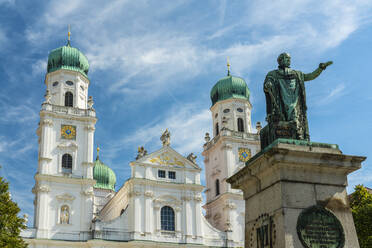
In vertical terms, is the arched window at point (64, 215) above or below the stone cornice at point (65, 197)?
below

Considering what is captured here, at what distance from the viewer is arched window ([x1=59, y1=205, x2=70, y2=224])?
125ft

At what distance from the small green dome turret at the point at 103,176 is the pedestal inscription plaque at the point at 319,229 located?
50.5m

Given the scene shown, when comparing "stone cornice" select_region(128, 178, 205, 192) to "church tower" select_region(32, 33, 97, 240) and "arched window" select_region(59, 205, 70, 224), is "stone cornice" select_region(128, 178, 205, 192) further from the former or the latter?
"arched window" select_region(59, 205, 70, 224)

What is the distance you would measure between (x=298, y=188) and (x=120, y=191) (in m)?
37.8

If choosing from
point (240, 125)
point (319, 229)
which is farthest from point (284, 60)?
point (240, 125)

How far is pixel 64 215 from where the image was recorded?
38.5 m

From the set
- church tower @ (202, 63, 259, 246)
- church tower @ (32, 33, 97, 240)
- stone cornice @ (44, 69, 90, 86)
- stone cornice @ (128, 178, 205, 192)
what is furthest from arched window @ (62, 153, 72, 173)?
church tower @ (202, 63, 259, 246)

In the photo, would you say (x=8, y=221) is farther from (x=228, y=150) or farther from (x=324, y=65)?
(x=228, y=150)

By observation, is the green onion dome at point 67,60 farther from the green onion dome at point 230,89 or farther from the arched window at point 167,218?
the arched window at point 167,218

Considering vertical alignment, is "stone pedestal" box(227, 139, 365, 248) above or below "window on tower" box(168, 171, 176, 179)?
below

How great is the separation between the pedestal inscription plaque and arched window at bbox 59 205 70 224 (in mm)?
33598

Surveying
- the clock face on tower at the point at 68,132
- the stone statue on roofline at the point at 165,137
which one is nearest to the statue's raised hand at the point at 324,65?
the clock face on tower at the point at 68,132

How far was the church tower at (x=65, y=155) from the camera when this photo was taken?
38.0 meters

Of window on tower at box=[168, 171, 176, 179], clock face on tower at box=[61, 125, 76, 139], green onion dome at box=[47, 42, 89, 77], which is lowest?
window on tower at box=[168, 171, 176, 179]
